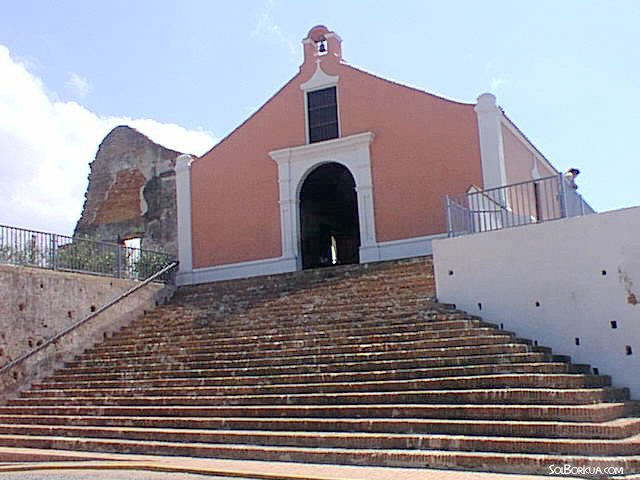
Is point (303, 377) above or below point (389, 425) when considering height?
above

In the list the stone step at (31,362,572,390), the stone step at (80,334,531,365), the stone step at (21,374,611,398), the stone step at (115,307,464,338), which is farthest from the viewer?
the stone step at (115,307,464,338)

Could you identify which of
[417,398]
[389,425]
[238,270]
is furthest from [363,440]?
[238,270]

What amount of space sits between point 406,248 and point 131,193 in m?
13.5

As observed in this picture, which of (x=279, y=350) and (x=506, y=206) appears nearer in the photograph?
(x=279, y=350)

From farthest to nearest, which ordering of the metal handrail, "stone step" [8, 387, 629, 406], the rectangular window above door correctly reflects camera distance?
1. the rectangular window above door
2. the metal handrail
3. "stone step" [8, 387, 629, 406]

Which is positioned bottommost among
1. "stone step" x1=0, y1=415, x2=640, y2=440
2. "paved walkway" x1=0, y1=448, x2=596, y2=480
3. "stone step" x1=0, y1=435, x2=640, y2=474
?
"paved walkway" x1=0, y1=448, x2=596, y2=480

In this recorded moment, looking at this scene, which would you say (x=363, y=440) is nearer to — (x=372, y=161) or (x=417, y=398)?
(x=417, y=398)

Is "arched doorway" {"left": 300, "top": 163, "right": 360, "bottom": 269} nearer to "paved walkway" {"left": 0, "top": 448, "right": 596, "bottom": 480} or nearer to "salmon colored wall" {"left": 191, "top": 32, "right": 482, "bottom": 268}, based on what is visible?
"salmon colored wall" {"left": 191, "top": 32, "right": 482, "bottom": 268}

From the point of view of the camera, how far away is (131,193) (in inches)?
1034

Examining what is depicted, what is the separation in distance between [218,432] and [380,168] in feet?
31.4

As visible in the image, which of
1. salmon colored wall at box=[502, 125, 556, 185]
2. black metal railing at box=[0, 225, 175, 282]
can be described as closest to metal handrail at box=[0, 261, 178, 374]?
black metal railing at box=[0, 225, 175, 282]

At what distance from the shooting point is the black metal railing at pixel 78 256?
43.8 ft

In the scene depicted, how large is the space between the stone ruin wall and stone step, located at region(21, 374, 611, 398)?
45.6 ft

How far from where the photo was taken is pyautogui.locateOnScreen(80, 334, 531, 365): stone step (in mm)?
9641
